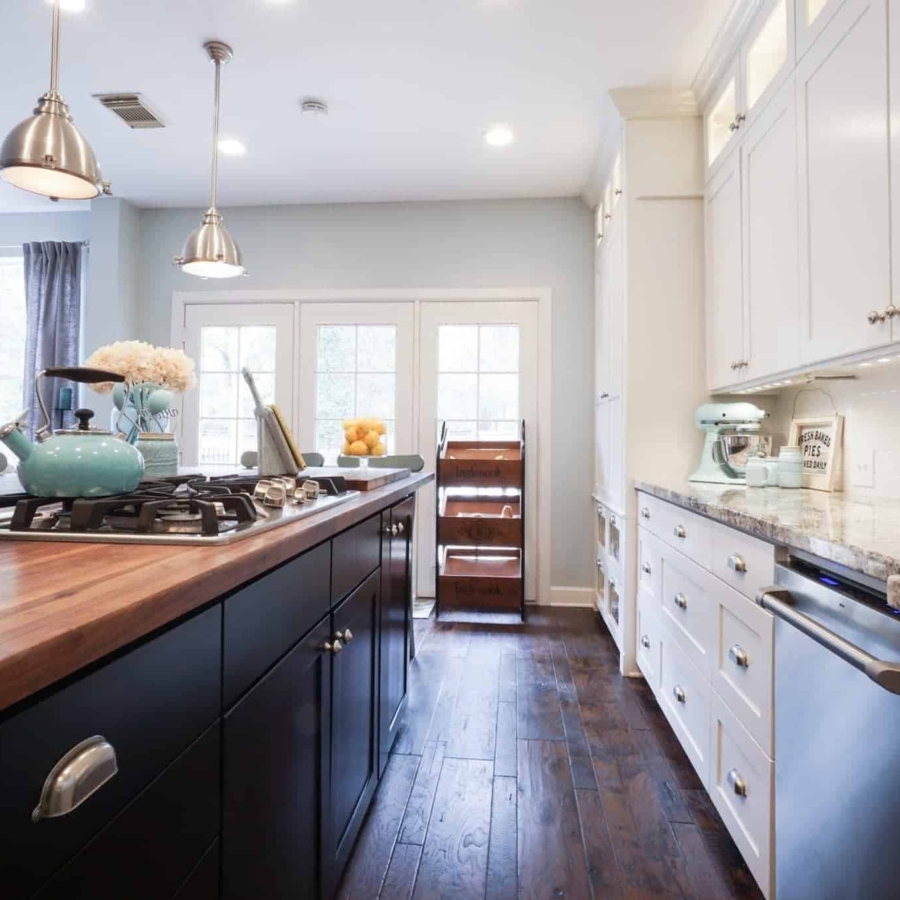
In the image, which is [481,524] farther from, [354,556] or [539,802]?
[354,556]

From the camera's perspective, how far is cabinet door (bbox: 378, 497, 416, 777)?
5.53 feet

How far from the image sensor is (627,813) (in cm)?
167

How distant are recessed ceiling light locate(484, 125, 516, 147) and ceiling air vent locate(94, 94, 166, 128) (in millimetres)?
1737

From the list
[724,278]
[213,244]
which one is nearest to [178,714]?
[213,244]

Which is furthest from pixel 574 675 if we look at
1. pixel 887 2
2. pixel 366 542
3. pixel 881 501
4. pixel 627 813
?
pixel 887 2

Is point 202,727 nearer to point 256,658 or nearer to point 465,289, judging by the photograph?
point 256,658

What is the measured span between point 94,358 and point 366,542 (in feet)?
2.77

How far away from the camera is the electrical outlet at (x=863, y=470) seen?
1888mm

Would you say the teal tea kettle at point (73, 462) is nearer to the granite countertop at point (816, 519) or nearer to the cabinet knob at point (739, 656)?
the granite countertop at point (816, 519)

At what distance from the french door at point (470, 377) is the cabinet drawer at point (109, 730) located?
330 cm

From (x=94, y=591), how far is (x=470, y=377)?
3545 millimetres

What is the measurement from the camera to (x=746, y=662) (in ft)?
4.51

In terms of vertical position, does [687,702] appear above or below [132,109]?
below

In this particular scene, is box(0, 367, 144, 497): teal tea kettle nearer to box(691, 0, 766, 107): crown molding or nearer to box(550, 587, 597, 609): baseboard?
box(691, 0, 766, 107): crown molding
